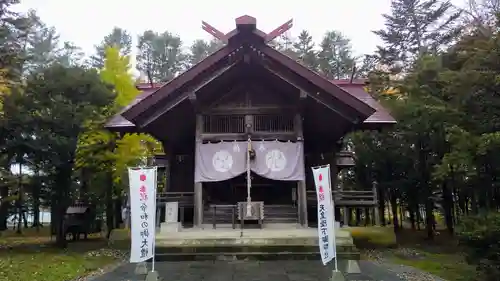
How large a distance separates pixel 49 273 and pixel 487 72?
37.3 ft

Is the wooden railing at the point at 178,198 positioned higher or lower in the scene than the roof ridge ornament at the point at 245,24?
lower

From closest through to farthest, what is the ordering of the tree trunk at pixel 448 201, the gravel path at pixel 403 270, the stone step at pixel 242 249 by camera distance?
1. the gravel path at pixel 403 270
2. the stone step at pixel 242 249
3. the tree trunk at pixel 448 201

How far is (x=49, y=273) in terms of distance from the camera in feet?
32.5

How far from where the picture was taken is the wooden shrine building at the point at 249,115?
13.1m

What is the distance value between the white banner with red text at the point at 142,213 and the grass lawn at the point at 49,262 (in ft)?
9.83

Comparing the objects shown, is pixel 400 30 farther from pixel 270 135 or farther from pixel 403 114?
pixel 270 135

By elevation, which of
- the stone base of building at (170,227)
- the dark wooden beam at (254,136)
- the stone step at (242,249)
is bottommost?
the stone step at (242,249)

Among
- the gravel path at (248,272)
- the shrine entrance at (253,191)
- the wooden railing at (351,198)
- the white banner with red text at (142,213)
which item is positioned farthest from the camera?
the shrine entrance at (253,191)

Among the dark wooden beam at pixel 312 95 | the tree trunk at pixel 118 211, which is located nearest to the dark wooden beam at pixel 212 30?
the dark wooden beam at pixel 312 95

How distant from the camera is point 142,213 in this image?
7875mm

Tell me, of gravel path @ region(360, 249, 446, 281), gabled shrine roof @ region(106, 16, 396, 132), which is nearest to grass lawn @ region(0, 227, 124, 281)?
→ gabled shrine roof @ region(106, 16, 396, 132)

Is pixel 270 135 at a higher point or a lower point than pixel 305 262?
higher

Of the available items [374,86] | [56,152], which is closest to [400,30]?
[374,86]

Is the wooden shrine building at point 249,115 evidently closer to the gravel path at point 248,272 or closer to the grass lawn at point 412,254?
the grass lawn at point 412,254
